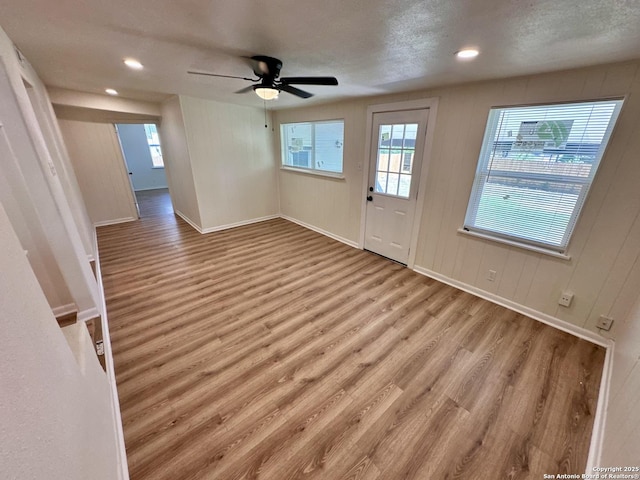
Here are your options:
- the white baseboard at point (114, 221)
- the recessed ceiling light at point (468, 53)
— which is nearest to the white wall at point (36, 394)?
the recessed ceiling light at point (468, 53)

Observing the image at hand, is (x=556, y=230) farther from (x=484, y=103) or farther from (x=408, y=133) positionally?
(x=408, y=133)

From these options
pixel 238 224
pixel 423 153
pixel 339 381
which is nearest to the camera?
pixel 339 381

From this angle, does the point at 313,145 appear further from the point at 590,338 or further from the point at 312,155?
the point at 590,338

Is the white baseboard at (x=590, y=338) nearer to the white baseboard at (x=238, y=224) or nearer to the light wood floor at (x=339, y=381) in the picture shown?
the light wood floor at (x=339, y=381)

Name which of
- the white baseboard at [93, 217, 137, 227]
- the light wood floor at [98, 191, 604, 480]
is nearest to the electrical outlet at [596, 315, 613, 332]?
the light wood floor at [98, 191, 604, 480]

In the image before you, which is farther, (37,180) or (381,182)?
(381,182)

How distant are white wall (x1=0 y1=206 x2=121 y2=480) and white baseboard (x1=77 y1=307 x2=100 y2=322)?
4.57 feet

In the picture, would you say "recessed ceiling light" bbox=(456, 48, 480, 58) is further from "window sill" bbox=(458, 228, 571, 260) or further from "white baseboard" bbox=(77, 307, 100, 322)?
"white baseboard" bbox=(77, 307, 100, 322)

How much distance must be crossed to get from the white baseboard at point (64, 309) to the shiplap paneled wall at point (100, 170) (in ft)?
11.9

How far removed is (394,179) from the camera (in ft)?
10.8

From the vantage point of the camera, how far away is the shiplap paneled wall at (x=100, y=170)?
174 inches

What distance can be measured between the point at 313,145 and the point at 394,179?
70.7 inches

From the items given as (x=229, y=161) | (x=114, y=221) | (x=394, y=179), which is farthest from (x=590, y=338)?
(x=114, y=221)

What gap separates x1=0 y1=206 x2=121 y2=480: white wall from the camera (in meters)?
0.52
